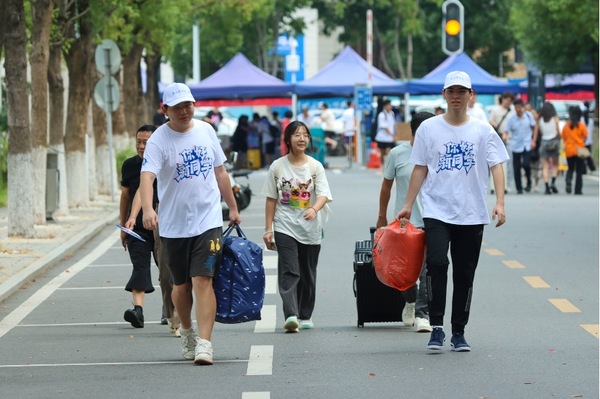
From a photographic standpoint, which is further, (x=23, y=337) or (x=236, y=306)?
(x=23, y=337)

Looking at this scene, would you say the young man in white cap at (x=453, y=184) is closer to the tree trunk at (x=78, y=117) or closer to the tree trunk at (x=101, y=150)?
the tree trunk at (x=78, y=117)

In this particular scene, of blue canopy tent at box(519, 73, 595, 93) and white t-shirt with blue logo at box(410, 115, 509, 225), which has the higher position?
blue canopy tent at box(519, 73, 595, 93)

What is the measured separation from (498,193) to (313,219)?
192cm

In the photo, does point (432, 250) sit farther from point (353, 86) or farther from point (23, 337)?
point (353, 86)

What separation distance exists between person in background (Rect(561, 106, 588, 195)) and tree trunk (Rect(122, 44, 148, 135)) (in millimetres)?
10613

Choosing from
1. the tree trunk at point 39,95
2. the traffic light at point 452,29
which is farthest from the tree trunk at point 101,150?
the tree trunk at point 39,95

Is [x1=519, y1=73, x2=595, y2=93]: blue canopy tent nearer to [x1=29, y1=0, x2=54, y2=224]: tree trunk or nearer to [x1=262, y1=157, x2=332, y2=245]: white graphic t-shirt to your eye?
[x1=29, y1=0, x2=54, y2=224]: tree trunk

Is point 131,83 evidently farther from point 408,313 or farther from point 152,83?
point 408,313

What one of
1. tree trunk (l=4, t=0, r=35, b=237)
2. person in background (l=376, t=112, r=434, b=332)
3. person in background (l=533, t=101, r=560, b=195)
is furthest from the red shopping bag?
person in background (l=533, t=101, r=560, b=195)

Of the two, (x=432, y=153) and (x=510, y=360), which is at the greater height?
(x=432, y=153)


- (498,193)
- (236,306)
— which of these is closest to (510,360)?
(498,193)

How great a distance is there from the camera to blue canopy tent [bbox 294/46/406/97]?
4569 cm

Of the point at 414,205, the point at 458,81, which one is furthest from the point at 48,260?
the point at 458,81

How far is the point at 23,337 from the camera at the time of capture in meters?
11.3
